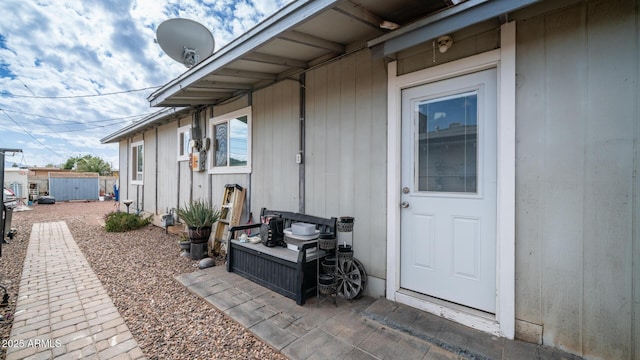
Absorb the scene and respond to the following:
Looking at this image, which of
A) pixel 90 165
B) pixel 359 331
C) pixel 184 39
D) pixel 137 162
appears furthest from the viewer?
pixel 90 165

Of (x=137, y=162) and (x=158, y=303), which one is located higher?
(x=137, y=162)

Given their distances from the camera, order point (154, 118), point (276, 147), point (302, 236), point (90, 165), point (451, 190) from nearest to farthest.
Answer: point (451, 190) < point (302, 236) < point (276, 147) < point (154, 118) < point (90, 165)

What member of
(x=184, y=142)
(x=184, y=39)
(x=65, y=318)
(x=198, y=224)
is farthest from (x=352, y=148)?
(x=184, y=142)

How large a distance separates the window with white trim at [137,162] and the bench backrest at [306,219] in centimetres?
662

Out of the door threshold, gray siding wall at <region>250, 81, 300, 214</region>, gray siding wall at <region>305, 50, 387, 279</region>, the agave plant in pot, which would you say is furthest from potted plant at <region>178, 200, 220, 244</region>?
the door threshold

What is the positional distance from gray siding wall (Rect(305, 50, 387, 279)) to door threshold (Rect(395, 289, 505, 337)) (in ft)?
1.01

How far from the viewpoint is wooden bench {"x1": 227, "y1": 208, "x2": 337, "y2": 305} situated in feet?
7.82

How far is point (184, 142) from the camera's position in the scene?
232 inches

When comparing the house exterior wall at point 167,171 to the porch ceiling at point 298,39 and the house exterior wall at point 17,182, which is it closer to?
the porch ceiling at point 298,39

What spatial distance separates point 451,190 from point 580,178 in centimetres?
77

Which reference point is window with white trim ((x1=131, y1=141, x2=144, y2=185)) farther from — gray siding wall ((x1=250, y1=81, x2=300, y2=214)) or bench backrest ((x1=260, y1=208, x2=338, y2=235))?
bench backrest ((x1=260, y1=208, x2=338, y2=235))

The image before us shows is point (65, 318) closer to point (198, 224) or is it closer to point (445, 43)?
point (198, 224)

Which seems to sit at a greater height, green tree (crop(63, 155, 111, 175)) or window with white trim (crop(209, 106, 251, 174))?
green tree (crop(63, 155, 111, 175))

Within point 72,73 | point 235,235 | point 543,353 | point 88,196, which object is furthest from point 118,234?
point 88,196
